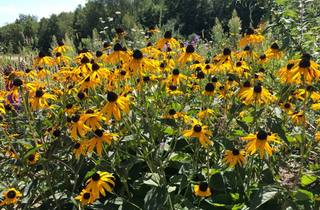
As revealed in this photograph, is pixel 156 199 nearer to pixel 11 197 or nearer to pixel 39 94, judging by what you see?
pixel 11 197

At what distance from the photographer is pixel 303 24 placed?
Answer: 194 cm

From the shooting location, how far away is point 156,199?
137 centimetres

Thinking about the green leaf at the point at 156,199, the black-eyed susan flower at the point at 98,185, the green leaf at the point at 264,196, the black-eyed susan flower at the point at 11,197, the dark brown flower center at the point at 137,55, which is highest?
the dark brown flower center at the point at 137,55

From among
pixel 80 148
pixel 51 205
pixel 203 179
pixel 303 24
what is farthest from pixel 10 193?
pixel 303 24

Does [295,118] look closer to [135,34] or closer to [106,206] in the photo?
[106,206]

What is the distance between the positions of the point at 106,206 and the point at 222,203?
0.73 m

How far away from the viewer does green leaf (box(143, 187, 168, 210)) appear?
1.33 metres

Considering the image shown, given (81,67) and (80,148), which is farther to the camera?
(81,67)

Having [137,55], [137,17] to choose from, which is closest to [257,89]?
[137,55]

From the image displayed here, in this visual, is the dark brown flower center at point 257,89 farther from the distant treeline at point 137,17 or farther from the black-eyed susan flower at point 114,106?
the distant treeline at point 137,17

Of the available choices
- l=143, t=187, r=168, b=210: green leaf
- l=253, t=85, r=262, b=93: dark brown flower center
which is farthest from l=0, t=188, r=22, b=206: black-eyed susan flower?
l=253, t=85, r=262, b=93: dark brown flower center

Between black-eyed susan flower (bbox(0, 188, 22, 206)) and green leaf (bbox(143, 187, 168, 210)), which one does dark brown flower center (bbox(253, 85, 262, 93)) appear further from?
black-eyed susan flower (bbox(0, 188, 22, 206))

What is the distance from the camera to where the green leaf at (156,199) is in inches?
52.4

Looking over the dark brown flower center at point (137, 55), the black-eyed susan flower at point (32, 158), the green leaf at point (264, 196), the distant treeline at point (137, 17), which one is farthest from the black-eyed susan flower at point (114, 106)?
the distant treeline at point (137, 17)
